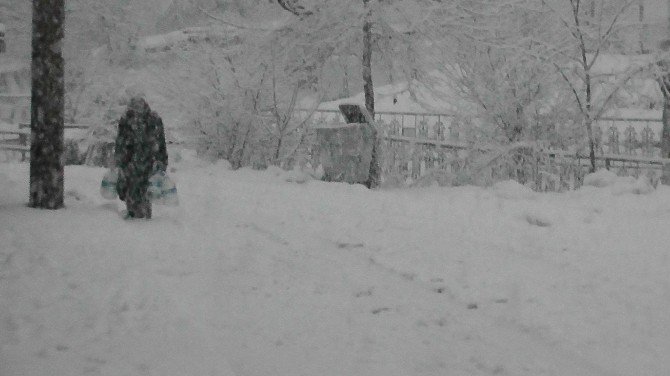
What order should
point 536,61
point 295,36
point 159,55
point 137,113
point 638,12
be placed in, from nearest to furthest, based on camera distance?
point 137,113, point 536,61, point 638,12, point 295,36, point 159,55

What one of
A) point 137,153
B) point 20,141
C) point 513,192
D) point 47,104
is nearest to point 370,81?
point 513,192

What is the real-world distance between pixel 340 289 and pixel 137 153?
2906 mm

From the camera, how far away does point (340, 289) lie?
442 centimetres

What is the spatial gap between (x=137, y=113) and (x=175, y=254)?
69.6 inches

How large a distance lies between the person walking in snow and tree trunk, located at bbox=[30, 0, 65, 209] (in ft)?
1.95

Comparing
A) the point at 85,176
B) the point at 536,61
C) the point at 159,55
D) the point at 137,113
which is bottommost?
the point at 85,176

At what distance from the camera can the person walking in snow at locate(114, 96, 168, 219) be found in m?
6.05

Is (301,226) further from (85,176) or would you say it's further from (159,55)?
(159,55)

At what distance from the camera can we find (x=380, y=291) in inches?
173

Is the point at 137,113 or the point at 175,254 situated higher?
the point at 137,113

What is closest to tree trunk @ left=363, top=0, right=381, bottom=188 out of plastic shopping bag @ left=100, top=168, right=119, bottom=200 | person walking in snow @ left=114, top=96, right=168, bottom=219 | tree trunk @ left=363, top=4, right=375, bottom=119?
tree trunk @ left=363, top=4, right=375, bottom=119

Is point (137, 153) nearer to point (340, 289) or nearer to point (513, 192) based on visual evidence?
point (340, 289)

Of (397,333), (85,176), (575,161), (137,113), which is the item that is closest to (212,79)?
(85,176)

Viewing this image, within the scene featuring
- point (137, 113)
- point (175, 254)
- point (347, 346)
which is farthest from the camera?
point (137, 113)
